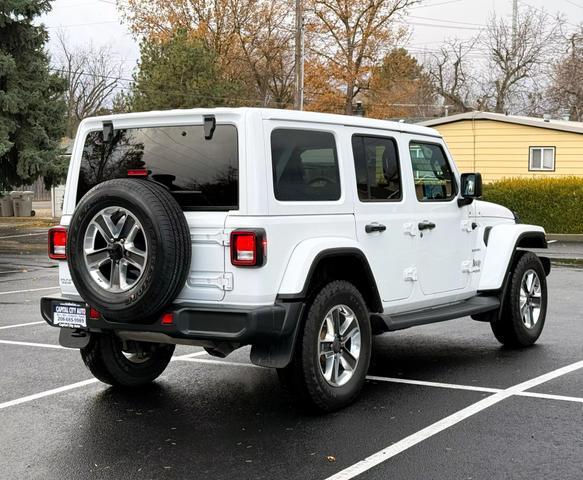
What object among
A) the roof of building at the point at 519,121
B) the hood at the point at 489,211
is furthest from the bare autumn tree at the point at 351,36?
the hood at the point at 489,211

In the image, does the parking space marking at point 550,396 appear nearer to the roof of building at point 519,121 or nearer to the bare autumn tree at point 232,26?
the roof of building at point 519,121

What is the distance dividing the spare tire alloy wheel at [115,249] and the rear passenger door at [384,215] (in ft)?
5.41

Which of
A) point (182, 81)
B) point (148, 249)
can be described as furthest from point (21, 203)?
point (148, 249)

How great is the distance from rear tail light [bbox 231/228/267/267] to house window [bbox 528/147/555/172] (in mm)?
23836

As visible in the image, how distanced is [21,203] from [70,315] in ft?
95.9

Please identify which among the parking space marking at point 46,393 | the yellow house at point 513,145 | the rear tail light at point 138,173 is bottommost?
the parking space marking at point 46,393

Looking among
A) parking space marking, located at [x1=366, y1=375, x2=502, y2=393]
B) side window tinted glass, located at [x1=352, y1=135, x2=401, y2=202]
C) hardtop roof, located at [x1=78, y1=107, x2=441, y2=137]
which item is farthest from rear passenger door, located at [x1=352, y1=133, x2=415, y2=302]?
parking space marking, located at [x1=366, y1=375, x2=502, y2=393]

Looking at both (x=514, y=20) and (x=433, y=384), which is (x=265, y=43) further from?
(x=433, y=384)

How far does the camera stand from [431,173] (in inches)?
284

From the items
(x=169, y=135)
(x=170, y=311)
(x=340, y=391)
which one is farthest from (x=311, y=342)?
(x=169, y=135)

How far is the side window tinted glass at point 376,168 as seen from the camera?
6.29 metres

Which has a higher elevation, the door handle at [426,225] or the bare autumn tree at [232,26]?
the bare autumn tree at [232,26]

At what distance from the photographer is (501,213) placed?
8.06 metres

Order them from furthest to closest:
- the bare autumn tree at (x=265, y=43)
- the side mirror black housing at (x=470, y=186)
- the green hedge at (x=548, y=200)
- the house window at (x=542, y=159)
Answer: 1. the bare autumn tree at (x=265, y=43)
2. the house window at (x=542, y=159)
3. the green hedge at (x=548, y=200)
4. the side mirror black housing at (x=470, y=186)
